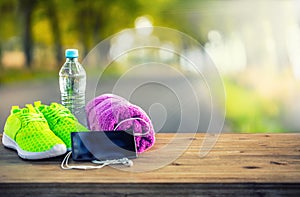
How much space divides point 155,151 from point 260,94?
7.30 feet

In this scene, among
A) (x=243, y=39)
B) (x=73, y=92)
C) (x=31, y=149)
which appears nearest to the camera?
(x=31, y=149)

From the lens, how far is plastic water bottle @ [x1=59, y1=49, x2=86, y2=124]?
118cm

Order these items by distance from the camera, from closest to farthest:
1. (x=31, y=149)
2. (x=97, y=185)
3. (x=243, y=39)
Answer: (x=97, y=185)
(x=31, y=149)
(x=243, y=39)

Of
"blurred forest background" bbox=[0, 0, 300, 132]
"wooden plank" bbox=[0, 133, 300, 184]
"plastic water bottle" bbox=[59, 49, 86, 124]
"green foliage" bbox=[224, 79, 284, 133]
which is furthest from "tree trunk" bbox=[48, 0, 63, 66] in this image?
"wooden plank" bbox=[0, 133, 300, 184]

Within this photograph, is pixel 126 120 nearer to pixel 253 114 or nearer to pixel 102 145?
pixel 102 145

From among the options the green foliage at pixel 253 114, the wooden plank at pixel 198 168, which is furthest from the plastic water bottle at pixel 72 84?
the green foliage at pixel 253 114

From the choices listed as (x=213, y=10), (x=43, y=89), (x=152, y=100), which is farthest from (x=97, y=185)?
(x=213, y=10)

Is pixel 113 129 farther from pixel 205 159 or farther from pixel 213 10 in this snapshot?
pixel 213 10

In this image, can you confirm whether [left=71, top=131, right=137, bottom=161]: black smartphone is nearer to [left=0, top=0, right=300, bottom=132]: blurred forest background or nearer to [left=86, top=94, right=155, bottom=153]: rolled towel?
[left=86, top=94, right=155, bottom=153]: rolled towel

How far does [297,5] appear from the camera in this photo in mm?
2947

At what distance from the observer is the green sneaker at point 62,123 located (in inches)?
37.6

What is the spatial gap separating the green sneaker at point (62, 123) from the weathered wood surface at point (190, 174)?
3.0 inches

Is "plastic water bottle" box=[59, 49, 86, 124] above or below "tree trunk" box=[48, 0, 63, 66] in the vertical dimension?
below

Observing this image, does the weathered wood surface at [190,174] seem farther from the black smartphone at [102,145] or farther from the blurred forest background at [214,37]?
the blurred forest background at [214,37]
